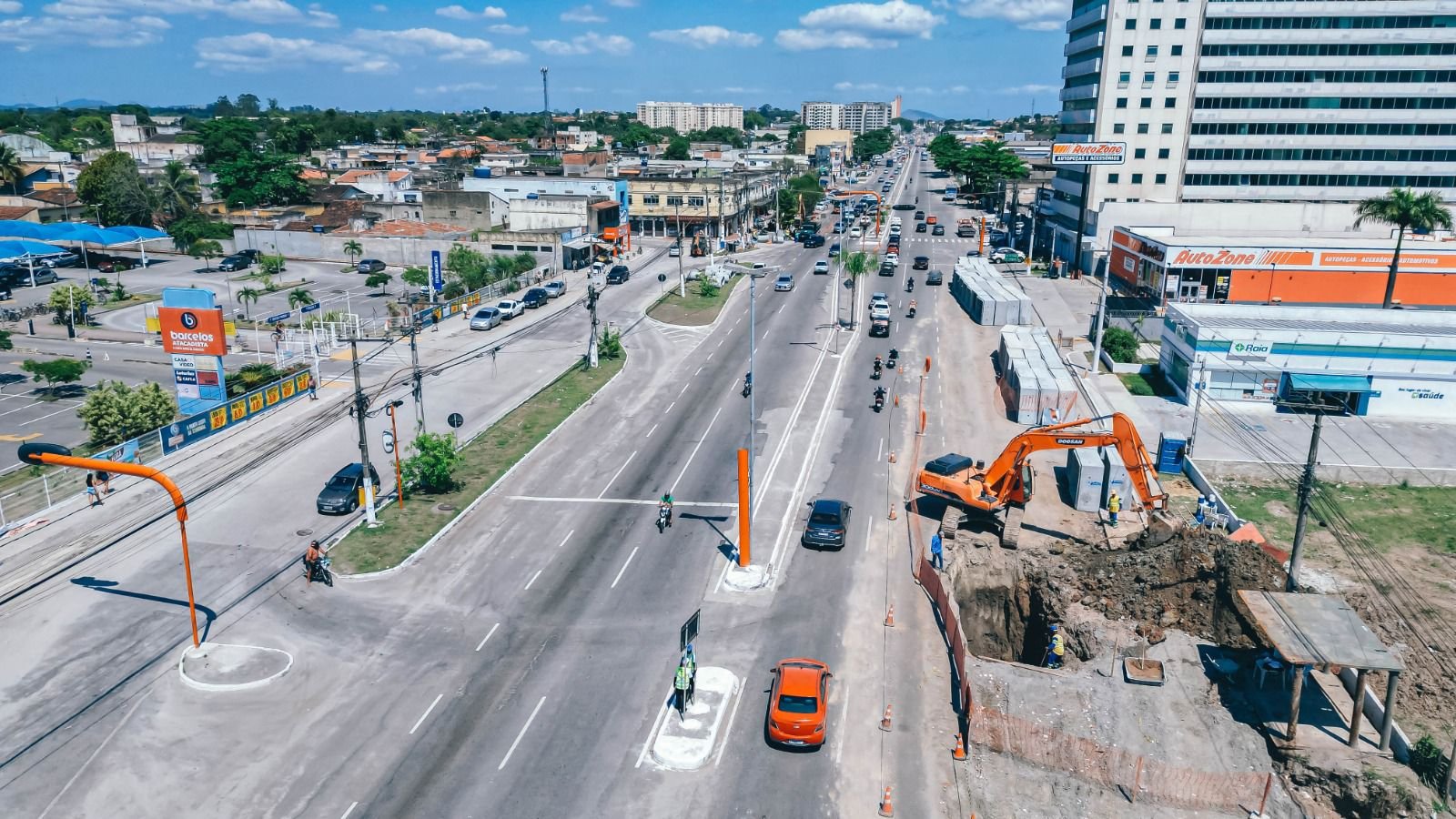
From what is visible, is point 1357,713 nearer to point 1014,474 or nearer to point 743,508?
point 1014,474

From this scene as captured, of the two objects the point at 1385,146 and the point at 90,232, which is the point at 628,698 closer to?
the point at 90,232

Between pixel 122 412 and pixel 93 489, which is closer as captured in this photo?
pixel 93 489

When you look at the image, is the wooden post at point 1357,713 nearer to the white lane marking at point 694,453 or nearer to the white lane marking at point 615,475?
the white lane marking at point 694,453

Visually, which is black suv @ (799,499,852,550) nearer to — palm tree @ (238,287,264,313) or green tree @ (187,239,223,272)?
palm tree @ (238,287,264,313)

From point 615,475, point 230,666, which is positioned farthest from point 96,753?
point 615,475

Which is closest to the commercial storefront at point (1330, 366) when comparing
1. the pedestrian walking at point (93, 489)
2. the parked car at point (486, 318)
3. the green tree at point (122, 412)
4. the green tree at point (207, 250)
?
the parked car at point (486, 318)
